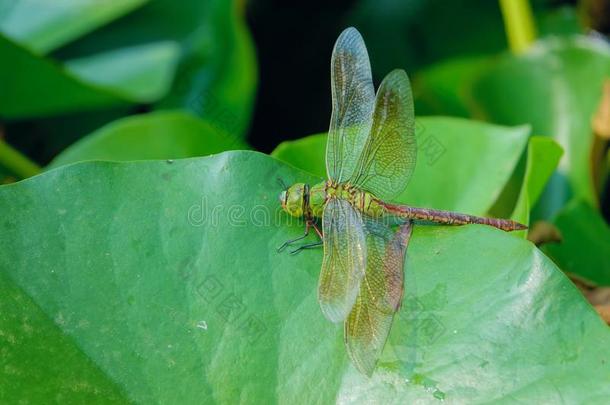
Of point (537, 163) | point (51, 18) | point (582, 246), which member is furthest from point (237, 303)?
point (51, 18)

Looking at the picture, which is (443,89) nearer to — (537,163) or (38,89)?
(537,163)

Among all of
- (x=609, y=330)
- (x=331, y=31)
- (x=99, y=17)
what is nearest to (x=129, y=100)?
(x=99, y=17)

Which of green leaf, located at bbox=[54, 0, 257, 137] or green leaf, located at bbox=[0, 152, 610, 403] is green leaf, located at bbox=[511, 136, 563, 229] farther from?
green leaf, located at bbox=[54, 0, 257, 137]

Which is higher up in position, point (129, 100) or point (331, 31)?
point (129, 100)

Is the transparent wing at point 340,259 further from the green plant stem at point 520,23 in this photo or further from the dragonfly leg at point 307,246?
the green plant stem at point 520,23

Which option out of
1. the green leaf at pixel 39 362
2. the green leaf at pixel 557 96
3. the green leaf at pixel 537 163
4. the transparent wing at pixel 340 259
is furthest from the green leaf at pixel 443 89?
the green leaf at pixel 39 362

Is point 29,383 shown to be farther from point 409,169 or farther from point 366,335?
point 409,169
